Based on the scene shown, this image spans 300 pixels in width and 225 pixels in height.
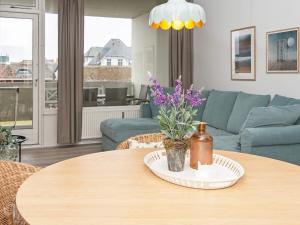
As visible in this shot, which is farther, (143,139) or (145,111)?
(145,111)

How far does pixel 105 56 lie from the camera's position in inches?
250

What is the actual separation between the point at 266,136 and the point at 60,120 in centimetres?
351

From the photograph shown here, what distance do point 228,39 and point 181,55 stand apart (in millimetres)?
1098

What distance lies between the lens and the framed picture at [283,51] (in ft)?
13.8

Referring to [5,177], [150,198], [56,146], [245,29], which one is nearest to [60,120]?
[56,146]

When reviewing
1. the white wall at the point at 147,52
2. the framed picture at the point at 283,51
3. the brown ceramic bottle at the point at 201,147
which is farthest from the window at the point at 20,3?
the brown ceramic bottle at the point at 201,147

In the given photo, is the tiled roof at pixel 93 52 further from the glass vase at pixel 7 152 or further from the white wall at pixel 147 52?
the glass vase at pixel 7 152

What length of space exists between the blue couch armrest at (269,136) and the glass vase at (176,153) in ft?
5.71

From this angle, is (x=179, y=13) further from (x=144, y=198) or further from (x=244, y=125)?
(x=144, y=198)

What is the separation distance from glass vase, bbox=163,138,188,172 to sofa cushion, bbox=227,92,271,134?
9.80 ft

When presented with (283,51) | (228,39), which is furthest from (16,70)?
(283,51)

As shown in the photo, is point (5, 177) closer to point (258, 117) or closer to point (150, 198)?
point (150, 198)

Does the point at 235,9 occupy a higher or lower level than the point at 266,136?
higher

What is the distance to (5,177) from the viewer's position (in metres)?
1.66
